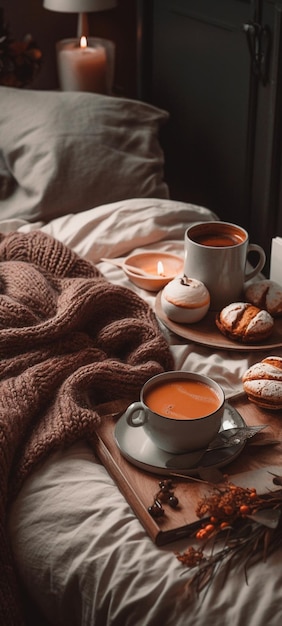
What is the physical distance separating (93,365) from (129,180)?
82cm

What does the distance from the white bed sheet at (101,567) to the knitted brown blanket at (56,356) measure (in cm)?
3

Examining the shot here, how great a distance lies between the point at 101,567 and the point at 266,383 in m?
0.32

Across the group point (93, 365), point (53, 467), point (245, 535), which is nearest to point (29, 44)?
point (93, 365)

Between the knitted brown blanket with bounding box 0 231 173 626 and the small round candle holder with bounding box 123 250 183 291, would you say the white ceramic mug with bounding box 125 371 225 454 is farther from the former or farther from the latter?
the small round candle holder with bounding box 123 250 183 291

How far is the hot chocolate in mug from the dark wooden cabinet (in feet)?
2.14

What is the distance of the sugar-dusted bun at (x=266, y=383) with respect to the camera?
990 millimetres

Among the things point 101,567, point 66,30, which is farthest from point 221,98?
point 101,567

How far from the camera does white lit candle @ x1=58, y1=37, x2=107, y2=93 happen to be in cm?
216

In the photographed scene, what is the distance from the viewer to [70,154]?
1.78m

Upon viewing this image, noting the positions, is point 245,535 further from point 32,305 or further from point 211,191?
point 211,191

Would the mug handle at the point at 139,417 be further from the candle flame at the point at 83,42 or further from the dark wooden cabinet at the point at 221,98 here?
the candle flame at the point at 83,42

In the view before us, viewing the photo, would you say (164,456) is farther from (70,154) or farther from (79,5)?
(79,5)

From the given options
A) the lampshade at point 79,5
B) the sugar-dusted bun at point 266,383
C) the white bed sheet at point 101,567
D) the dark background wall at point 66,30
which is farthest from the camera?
the dark background wall at point 66,30

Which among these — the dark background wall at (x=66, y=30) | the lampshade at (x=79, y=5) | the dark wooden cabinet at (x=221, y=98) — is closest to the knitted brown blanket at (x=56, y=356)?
the dark wooden cabinet at (x=221, y=98)
